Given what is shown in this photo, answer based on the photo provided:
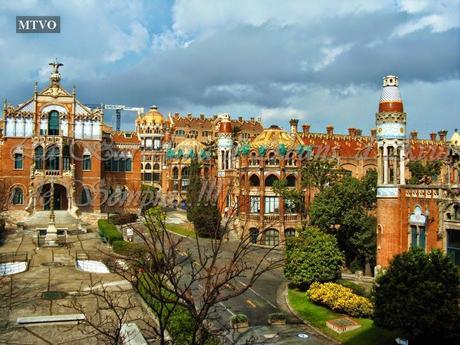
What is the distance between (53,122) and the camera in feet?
211

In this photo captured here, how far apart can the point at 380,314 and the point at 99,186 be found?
5066 centimetres

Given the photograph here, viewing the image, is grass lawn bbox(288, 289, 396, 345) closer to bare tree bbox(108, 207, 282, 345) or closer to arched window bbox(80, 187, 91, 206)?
bare tree bbox(108, 207, 282, 345)

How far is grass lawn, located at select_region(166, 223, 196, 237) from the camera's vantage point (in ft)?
184

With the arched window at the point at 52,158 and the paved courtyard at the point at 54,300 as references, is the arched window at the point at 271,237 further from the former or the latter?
the arched window at the point at 52,158

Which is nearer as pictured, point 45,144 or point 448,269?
point 448,269

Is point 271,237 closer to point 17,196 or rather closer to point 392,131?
point 392,131

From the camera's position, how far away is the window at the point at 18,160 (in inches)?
2486

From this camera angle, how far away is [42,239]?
49.5 m

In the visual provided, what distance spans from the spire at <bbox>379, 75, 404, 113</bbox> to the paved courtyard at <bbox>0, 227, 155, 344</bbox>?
1877 centimetres

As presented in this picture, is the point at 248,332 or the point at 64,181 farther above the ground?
the point at 64,181

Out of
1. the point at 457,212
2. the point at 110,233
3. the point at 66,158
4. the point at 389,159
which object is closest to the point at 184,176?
the point at 66,158

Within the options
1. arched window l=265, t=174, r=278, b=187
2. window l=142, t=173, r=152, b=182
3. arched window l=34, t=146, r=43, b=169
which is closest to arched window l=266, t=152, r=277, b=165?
arched window l=265, t=174, r=278, b=187

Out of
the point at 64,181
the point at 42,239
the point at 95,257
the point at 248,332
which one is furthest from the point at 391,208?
the point at 64,181

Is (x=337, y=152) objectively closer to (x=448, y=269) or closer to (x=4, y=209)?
(x=4, y=209)
